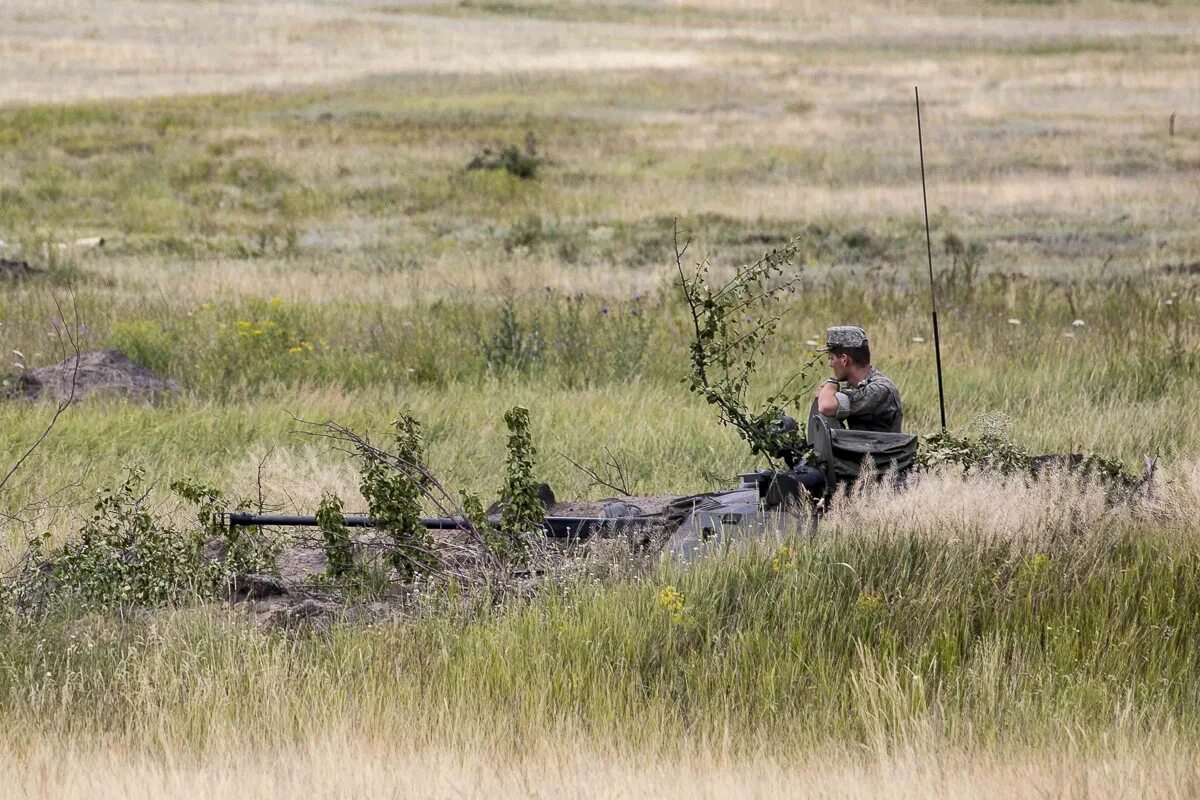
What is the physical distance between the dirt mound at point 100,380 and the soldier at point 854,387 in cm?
594

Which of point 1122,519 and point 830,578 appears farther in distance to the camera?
point 1122,519

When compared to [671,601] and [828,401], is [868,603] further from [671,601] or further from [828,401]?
[828,401]

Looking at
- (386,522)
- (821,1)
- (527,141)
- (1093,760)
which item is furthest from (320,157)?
(821,1)

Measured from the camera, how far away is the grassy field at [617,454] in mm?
4598

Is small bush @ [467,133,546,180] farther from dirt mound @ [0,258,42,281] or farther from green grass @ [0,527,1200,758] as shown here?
green grass @ [0,527,1200,758]

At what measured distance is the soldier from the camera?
639 centimetres

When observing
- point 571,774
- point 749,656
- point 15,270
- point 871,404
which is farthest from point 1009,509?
point 15,270

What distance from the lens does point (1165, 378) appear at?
36.2 feet

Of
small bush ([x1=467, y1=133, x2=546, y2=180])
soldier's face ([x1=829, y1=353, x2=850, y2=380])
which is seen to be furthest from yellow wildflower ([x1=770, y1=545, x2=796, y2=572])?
small bush ([x1=467, y1=133, x2=546, y2=180])

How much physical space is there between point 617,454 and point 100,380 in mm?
3934

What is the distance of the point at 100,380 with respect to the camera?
10.9 m

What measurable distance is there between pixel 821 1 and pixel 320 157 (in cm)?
8879

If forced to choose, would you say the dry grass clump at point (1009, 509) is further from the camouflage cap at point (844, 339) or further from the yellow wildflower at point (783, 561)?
the camouflage cap at point (844, 339)

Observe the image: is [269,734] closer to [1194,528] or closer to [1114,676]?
[1114,676]
